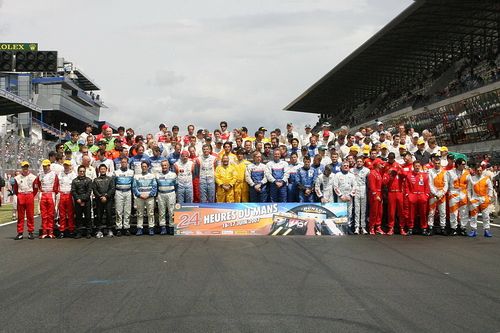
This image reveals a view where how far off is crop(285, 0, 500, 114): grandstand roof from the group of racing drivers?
834 inches

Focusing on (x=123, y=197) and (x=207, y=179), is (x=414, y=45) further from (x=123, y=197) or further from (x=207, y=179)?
(x=123, y=197)

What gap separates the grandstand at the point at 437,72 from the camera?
27484 mm

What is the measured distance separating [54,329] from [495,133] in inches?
969

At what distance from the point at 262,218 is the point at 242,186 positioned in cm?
121

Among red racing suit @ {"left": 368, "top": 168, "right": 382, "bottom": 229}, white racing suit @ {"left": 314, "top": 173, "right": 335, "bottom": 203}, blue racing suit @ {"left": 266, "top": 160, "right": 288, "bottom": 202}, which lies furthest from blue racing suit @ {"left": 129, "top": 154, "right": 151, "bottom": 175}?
red racing suit @ {"left": 368, "top": 168, "right": 382, "bottom": 229}

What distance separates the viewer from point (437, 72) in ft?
129

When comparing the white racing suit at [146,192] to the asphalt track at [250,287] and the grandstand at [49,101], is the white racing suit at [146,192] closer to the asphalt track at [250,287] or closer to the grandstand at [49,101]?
the asphalt track at [250,287]

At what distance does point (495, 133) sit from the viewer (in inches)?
1001

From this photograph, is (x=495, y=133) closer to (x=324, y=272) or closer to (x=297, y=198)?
(x=297, y=198)

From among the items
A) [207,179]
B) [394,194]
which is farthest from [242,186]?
[394,194]

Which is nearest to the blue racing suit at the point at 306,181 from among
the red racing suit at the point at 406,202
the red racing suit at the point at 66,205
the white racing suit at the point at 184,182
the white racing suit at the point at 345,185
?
the white racing suit at the point at 345,185

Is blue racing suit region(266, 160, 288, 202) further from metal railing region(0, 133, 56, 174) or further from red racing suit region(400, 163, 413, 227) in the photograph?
metal railing region(0, 133, 56, 174)

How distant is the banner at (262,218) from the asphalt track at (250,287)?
1355 mm

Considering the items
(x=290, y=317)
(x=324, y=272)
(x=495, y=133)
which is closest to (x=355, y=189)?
(x=324, y=272)
